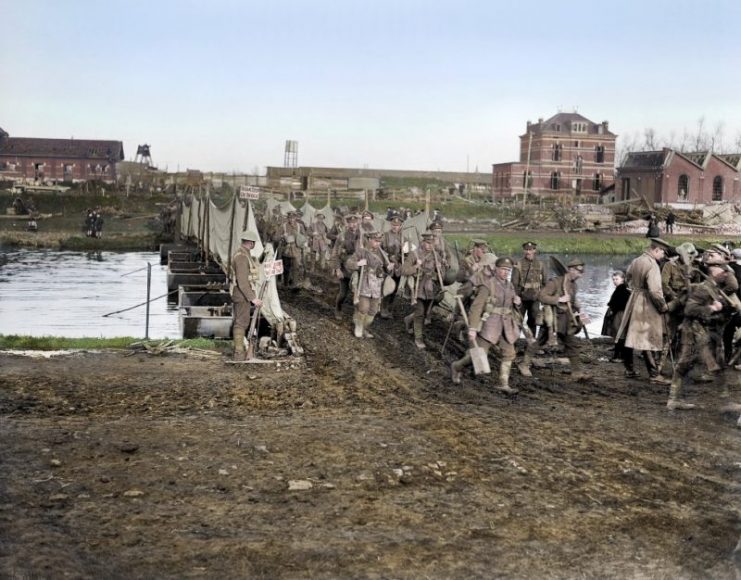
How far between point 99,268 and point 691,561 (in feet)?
105

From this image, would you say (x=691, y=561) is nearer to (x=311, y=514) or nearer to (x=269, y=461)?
(x=311, y=514)

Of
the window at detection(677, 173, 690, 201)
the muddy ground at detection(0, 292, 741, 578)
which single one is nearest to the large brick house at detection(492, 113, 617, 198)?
the window at detection(677, 173, 690, 201)

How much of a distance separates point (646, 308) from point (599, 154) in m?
66.1

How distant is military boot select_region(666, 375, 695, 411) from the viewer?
1106 cm

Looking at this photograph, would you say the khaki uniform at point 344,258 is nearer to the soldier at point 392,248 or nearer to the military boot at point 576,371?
the soldier at point 392,248

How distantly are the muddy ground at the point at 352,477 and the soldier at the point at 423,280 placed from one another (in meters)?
2.97

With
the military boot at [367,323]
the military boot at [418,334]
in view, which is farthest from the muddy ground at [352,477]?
the military boot at [367,323]

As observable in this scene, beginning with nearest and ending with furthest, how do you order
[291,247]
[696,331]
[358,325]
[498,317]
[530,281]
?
[696,331] < [498,317] < [530,281] < [358,325] < [291,247]

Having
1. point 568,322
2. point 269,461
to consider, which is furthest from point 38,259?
point 269,461

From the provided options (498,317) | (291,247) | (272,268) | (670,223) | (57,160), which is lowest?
(498,317)

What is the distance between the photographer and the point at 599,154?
7544 centimetres

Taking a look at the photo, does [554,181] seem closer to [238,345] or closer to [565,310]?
[565,310]

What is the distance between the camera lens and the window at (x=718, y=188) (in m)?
65.7

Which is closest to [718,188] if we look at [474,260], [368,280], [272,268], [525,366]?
[474,260]
